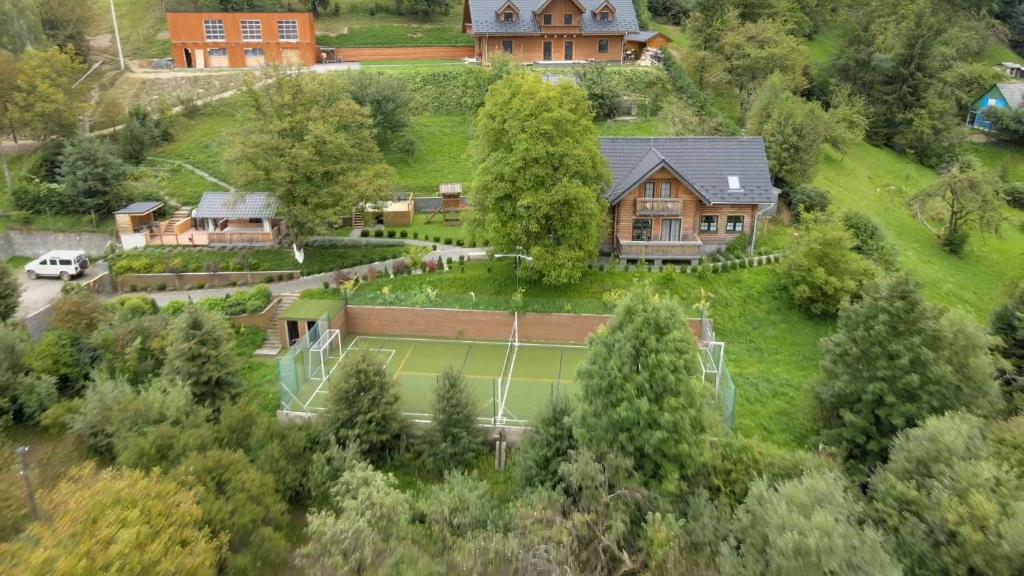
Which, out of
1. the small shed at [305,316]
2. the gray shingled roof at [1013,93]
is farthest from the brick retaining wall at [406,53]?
the gray shingled roof at [1013,93]

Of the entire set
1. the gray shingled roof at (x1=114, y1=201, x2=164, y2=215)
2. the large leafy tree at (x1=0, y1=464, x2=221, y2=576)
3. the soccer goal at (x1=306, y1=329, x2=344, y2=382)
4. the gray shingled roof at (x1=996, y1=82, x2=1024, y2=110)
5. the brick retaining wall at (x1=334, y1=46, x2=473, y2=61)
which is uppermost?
the brick retaining wall at (x1=334, y1=46, x2=473, y2=61)

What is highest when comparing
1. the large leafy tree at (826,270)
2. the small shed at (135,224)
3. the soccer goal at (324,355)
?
the small shed at (135,224)

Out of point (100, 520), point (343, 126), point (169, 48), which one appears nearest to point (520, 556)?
point (100, 520)

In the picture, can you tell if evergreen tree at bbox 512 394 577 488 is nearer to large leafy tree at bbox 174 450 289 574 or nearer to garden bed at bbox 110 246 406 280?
large leafy tree at bbox 174 450 289 574

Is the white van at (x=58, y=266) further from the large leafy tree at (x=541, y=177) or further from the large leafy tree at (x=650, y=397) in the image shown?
the large leafy tree at (x=650, y=397)

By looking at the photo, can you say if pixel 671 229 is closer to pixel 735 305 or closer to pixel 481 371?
pixel 735 305

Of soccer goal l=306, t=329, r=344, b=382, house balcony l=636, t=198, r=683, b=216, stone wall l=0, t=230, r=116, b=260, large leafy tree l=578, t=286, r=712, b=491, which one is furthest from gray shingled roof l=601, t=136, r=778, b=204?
stone wall l=0, t=230, r=116, b=260

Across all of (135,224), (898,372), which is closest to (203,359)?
(135,224)

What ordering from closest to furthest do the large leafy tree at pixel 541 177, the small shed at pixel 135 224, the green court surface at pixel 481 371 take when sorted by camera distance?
1. the green court surface at pixel 481 371
2. the large leafy tree at pixel 541 177
3. the small shed at pixel 135 224
